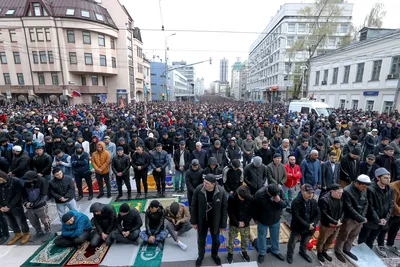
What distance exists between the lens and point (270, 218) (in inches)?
153

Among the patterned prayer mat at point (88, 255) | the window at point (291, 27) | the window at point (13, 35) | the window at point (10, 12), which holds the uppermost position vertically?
the window at point (291, 27)

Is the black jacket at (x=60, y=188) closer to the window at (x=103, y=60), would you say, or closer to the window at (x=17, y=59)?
the window at (x=103, y=60)

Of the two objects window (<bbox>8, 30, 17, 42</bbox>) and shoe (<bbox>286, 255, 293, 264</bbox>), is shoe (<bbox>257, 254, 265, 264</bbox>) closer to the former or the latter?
shoe (<bbox>286, 255, 293, 264</bbox>)

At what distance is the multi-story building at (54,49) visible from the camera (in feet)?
96.6

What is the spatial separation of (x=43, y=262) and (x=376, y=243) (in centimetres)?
737

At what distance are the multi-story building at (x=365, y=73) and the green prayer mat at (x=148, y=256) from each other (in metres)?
24.3

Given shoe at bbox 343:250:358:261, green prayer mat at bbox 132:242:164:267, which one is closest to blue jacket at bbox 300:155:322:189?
shoe at bbox 343:250:358:261

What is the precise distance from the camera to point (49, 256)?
421 cm

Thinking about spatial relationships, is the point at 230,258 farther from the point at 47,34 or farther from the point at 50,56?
the point at 47,34

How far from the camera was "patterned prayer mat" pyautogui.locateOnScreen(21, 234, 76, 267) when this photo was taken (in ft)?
13.2

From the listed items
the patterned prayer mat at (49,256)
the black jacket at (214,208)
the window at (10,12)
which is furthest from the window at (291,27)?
the patterned prayer mat at (49,256)

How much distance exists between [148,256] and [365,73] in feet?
93.0

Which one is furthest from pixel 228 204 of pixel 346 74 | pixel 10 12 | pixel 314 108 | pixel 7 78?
pixel 10 12

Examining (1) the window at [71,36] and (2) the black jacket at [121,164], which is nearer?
(2) the black jacket at [121,164]
